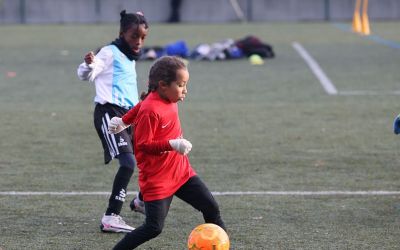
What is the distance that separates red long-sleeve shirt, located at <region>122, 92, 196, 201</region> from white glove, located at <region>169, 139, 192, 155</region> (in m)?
0.21

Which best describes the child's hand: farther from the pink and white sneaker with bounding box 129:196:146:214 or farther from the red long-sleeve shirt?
the red long-sleeve shirt

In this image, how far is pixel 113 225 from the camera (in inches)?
282

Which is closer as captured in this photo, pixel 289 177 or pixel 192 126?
pixel 289 177

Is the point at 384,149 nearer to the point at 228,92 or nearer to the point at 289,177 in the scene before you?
the point at 289,177

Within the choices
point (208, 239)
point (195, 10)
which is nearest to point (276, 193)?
point (208, 239)

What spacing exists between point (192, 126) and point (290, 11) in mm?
32565

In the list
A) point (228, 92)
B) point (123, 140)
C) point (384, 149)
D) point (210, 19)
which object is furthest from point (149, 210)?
point (210, 19)

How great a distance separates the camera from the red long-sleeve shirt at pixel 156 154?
5941 mm

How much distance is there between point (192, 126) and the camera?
12.8 metres

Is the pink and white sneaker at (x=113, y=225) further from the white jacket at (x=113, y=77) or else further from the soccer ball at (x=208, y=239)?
the soccer ball at (x=208, y=239)

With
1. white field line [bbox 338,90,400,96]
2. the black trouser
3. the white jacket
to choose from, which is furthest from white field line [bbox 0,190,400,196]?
white field line [bbox 338,90,400,96]

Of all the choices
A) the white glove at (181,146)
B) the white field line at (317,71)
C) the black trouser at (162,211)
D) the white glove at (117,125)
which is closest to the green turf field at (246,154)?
the white field line at (317,71)

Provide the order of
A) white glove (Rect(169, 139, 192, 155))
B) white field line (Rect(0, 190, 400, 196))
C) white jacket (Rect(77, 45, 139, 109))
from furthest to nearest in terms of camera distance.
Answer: white field line (Rect(0, 190, 400, 196)) < white jacket (Rect(77, 45, 139, 109)) < white glove (Rect(169, 139, 192, 155))

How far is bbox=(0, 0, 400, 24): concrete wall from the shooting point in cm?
4462
